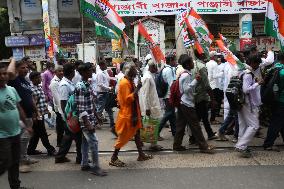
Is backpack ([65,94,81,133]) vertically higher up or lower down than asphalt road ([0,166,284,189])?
higher up

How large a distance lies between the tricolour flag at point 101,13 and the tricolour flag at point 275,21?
2716 mm

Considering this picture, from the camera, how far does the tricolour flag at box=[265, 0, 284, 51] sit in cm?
704

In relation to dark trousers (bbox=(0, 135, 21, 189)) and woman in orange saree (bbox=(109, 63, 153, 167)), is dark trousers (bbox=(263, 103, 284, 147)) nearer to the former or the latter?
woman in orange saree (bbox=(109, 63, 153, 167))

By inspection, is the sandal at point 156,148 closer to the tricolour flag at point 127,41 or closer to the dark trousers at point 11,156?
the tricolour flag at point 127,41

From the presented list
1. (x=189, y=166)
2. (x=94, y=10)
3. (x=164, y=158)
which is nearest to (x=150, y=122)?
(x=164, y=158)

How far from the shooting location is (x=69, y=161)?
22.2ft

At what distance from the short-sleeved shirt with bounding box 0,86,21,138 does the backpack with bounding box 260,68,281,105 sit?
4.14 metres

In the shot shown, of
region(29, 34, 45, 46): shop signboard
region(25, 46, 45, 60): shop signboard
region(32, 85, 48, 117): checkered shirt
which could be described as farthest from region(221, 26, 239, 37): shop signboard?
region(32, 85, 48, 117): checkered shirt

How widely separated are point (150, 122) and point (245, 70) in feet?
6.20

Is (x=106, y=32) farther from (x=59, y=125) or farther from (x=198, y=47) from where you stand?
(x=59, y=125)

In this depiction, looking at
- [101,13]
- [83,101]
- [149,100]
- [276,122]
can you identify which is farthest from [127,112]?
[276,122]

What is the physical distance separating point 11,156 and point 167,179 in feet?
7.13

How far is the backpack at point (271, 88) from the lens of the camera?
6.72 m

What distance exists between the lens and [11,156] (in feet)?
15.0
